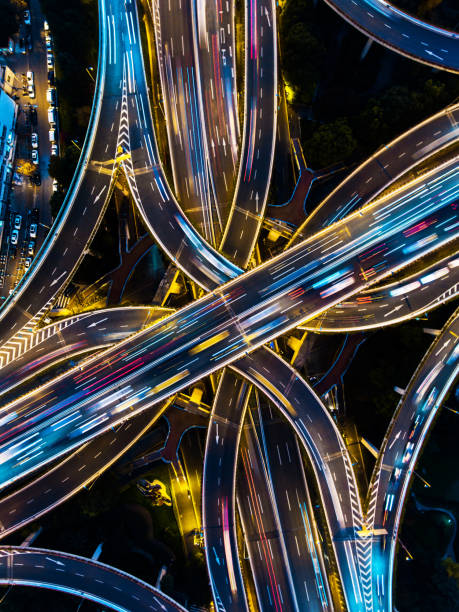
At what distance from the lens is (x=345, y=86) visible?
55.2 metres

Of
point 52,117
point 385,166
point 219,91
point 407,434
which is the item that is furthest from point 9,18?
point 407,434

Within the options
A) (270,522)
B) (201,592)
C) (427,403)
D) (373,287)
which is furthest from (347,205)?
(201,592)

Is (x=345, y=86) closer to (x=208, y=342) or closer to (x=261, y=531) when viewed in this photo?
(x=208, y=342)

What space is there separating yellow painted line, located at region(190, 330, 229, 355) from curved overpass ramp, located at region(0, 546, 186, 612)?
126ft

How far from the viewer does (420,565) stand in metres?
51.0

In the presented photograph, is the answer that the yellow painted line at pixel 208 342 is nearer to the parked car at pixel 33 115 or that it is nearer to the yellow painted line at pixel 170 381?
the yellow painted line at pixel 170 381

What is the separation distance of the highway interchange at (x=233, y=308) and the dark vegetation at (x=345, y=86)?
2.85 meters

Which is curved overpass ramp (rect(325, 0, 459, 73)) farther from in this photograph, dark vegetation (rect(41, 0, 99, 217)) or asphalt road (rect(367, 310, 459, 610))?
dark vegetation (rect(41, 0, 99, 217))

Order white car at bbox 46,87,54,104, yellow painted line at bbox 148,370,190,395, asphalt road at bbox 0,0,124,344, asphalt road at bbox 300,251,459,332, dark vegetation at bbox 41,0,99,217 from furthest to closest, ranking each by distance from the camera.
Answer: white car at bbox 46,87,54,104 < dark vegetation at bbox 41,0,99,217 < asphalt road at bbox 0,0,124,344 < asphalt road at bbox 300,251,459,332 < yellow painted line at bbox 148,370,190,395

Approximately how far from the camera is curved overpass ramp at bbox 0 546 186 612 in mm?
48938

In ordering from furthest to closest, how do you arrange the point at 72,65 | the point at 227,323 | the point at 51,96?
the point at 51,96
the point at 72,65
the point at 227,323

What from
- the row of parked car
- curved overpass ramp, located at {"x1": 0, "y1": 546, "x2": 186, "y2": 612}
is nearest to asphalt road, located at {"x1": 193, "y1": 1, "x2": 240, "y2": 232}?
the row of parked car

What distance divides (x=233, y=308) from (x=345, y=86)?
4656cm

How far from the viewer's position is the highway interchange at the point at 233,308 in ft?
159
